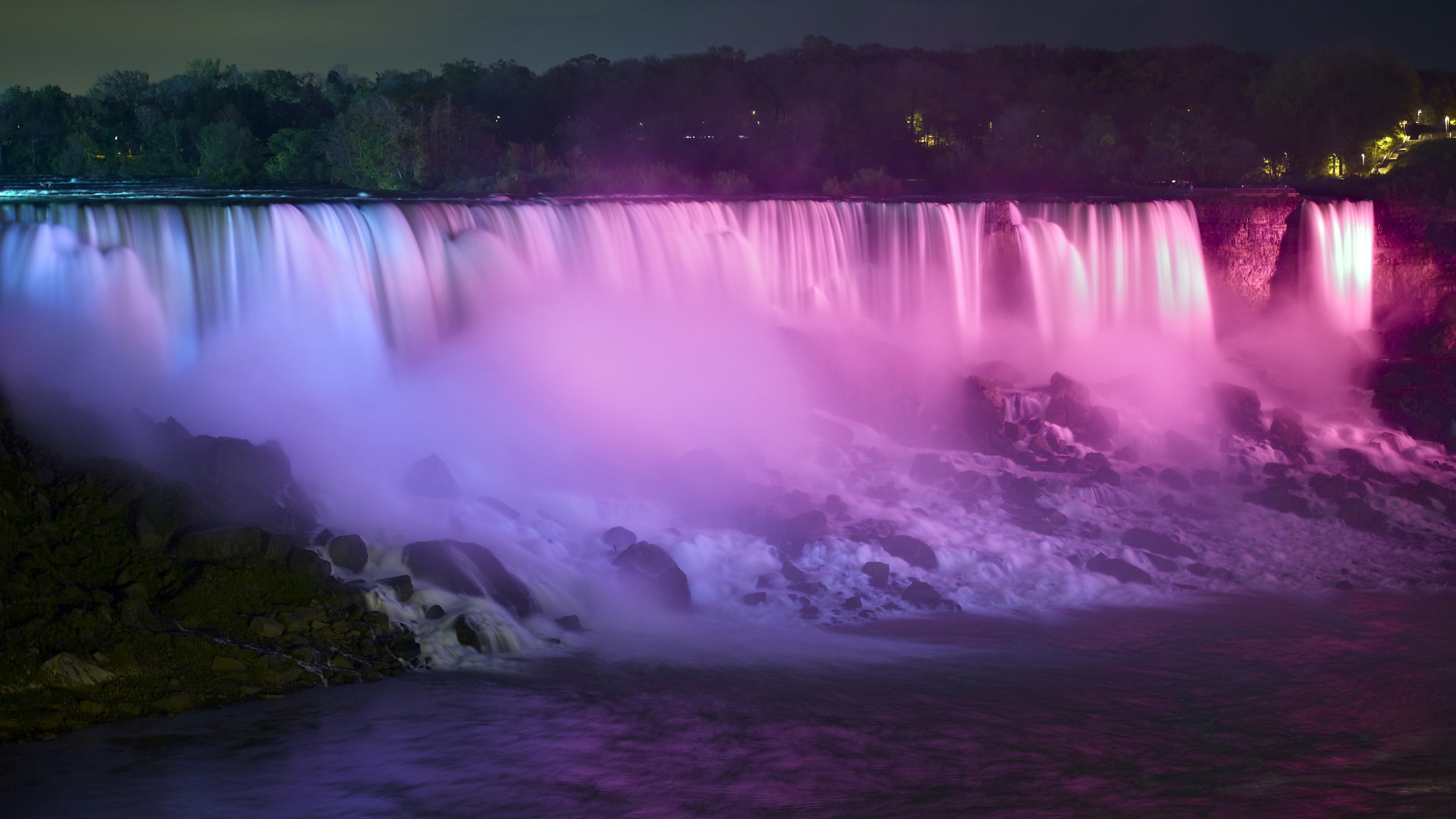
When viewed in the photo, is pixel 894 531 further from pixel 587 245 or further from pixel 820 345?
pixel 587 245

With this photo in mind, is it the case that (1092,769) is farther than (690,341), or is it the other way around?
(690,341)

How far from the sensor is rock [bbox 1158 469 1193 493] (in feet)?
59.1

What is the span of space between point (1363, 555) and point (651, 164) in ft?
90.1

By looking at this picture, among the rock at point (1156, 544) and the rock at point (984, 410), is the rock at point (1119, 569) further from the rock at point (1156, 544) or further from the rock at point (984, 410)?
the rock at point (984, 410)

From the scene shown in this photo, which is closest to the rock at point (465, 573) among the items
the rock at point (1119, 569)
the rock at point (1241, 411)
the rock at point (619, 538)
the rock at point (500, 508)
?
the rock at point (619, 538)

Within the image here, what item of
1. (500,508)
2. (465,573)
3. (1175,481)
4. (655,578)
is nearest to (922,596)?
(655,578)

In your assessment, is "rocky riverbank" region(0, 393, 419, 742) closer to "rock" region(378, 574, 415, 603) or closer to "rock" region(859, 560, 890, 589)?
"rock" region(378, 574, 415, 603)

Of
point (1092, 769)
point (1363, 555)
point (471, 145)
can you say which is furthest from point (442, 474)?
point (471, 145)

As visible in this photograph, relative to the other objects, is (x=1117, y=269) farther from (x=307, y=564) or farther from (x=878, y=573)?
(x=307, y=564)

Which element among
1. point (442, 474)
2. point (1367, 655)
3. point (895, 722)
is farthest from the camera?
point (442, 474)

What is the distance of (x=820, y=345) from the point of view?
69.6 feet

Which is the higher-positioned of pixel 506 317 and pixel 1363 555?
pixel 506 317

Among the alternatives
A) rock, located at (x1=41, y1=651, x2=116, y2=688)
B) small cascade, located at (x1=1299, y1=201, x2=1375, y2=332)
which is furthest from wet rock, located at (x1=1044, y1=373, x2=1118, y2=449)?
rock, located at (x1=41, y1=651, x2=116, y2=688)

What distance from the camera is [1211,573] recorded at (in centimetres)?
1472
